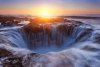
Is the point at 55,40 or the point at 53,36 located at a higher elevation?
the point at 53,36

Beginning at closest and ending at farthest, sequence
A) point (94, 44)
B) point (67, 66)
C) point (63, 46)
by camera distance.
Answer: point (67, 66) → point (94, 44) → point (63, 46)

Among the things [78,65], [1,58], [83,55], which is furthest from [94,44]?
[1,58]

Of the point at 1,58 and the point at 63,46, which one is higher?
the point at 1,58

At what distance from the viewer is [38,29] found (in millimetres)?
15156

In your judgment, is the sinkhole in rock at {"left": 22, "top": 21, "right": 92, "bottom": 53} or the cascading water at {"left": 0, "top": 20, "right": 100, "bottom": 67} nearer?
the cascading water at {"left": 0, "top": 20, "right": 100, "bottom": 67}

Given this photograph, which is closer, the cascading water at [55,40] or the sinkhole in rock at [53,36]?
the cascading water at [55,40]

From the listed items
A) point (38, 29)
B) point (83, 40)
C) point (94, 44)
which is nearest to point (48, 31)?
point (38, 29)

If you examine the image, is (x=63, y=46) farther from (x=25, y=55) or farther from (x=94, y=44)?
(x=25, y=55)

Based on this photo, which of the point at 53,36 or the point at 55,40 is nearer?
the point at 55,40

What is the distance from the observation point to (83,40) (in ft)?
44.4

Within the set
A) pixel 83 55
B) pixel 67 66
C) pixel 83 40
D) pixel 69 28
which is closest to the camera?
pixel 67 66

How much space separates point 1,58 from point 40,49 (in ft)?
19.8

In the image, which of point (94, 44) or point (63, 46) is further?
point (63, 46)

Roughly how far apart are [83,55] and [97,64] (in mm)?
1328
